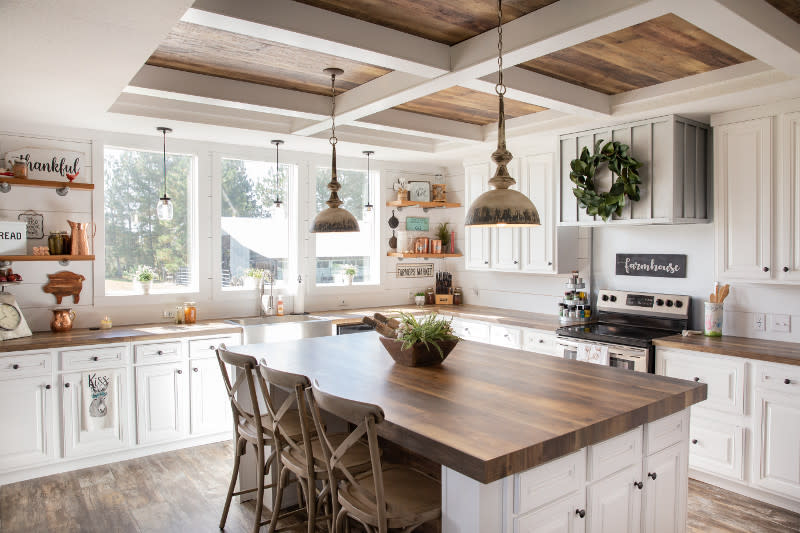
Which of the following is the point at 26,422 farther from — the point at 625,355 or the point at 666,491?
the point at 625,355

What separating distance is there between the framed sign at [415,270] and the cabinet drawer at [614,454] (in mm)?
4238

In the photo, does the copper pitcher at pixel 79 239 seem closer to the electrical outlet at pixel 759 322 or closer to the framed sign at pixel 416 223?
the framed sign at pixel 416 223

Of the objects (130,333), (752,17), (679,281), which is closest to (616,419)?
(752,17)

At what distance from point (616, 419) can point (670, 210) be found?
95.0 inches

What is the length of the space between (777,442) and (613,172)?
6.79ft

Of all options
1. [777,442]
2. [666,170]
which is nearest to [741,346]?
[777,442]

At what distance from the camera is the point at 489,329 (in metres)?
5.20

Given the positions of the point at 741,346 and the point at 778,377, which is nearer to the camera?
the point at 778,377

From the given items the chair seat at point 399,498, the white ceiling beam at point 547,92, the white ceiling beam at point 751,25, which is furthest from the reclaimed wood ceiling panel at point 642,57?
the chair seat at point 399,498

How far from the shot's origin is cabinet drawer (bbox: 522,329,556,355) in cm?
461

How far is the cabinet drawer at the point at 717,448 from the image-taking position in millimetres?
3566

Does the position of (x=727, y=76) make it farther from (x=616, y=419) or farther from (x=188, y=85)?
(x=188, y=85)

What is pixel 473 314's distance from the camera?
5.43 meters

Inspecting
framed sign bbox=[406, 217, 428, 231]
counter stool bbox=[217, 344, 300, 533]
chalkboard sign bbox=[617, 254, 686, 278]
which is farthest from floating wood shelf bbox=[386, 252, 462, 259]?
counter stool bbox=[217, 344, 300, 533]
